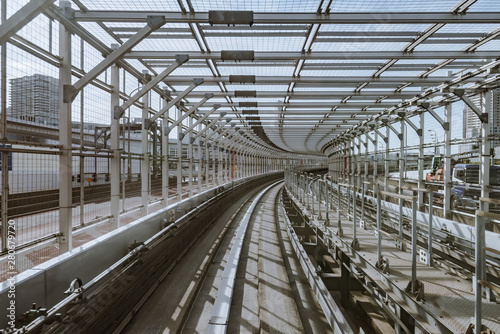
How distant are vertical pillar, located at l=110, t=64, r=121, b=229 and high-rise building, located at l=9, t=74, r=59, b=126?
1.48 meters

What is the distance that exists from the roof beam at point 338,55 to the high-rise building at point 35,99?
2006 mm

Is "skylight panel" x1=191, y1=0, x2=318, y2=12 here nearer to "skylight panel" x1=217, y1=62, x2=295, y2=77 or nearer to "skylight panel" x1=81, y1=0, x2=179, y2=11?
"skylight panel" x1=81, y1=0, x2=179, y2=11

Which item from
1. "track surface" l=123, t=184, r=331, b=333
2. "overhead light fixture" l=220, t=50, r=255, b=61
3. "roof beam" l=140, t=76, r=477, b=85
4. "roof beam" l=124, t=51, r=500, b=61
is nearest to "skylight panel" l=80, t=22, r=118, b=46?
"roof beam" l=124, t=51, r=500, b=61

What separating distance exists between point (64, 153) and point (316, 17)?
4440 mm

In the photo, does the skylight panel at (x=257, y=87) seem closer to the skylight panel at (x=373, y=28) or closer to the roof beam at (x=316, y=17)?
the skylight panel at (x=373, y=28)

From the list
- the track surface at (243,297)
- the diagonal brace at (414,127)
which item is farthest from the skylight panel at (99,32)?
the diagonal brace at (414,127)

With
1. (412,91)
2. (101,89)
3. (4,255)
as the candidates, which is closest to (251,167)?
(412,91)

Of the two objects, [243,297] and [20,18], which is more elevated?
[20,18]

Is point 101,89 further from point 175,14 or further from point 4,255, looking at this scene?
point 4,255

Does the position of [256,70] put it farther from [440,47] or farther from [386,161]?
[386,161]

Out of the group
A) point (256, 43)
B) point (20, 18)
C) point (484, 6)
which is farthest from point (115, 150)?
point (484, 6)

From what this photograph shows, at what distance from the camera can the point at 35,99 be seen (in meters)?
3.95

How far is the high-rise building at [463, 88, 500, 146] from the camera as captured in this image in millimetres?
6061

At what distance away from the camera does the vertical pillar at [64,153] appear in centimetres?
426
